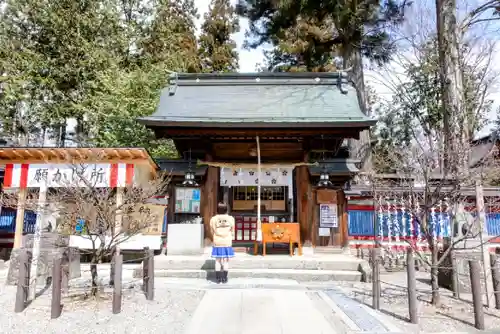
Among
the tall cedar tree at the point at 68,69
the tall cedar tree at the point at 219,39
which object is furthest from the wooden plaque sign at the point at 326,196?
the tall cedar tree at the point at 219,39

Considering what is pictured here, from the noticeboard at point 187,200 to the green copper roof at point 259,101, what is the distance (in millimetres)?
2112

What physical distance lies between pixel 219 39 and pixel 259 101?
17.8m

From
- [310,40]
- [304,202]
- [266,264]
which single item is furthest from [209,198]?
[310,40]

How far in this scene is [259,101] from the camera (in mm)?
11531

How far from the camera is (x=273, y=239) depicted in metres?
9.30

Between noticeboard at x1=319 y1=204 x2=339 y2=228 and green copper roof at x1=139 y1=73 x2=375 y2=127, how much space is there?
2553 millimetres

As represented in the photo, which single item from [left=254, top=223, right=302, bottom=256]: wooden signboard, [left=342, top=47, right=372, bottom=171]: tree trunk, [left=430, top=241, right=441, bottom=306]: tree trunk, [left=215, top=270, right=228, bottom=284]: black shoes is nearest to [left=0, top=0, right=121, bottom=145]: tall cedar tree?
[left=342, top=47, right=372, bottom=171]: tree trunk

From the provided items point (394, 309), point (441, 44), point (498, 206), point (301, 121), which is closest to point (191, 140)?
point (301, 121)

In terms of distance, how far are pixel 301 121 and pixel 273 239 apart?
11.2 ft

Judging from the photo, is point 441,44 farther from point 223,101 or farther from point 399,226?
point 223,101

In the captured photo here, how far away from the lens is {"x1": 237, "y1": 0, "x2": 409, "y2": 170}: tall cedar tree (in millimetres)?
14320

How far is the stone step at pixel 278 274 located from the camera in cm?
800

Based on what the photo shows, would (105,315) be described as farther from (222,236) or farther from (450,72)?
(450,72)

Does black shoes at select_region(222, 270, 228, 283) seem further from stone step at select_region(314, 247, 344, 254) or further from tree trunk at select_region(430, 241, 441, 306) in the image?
tree trunk at select_region(430, 241, 441, 306)
